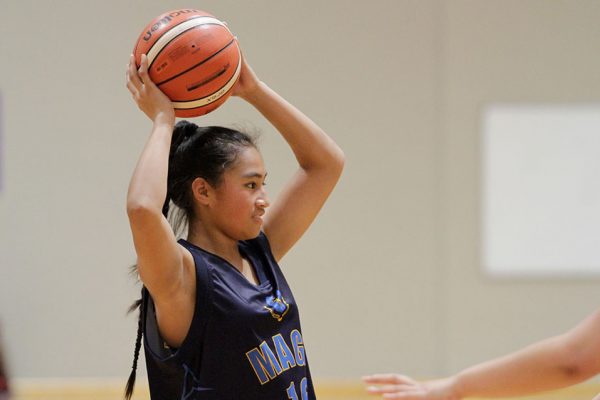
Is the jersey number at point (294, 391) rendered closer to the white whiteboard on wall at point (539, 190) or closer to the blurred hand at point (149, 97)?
the blurred hand at point (149, 97)

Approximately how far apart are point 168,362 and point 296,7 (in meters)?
3.59

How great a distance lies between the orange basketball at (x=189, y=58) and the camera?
1.90 metres

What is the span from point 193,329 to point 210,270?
0.15 meters

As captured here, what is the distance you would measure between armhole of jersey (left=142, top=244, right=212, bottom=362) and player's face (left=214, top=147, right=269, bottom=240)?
0.16 meters

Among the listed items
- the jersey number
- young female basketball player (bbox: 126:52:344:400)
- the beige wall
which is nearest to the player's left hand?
young female basketball player (bbox: 126:52:344:400)

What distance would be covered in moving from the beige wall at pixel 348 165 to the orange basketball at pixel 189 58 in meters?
3.02

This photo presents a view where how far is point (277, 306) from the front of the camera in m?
1.99

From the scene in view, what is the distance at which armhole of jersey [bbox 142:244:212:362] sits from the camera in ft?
6.06

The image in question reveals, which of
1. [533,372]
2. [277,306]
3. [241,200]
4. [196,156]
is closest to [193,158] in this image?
[196,156]

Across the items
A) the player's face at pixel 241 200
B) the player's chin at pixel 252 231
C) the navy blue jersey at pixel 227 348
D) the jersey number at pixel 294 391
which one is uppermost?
the player's face at pixel 241 200

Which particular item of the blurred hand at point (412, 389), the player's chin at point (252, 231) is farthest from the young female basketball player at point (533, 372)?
the player's chin at point (252, 231)

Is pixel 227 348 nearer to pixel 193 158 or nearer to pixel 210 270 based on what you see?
pixel 210 270

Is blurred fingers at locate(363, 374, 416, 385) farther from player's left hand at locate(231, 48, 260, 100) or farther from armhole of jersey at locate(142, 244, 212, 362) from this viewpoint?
player's left hand at locate(231, 48, 260, 100)

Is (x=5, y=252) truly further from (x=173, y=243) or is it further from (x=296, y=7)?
(x=173, y=243)
